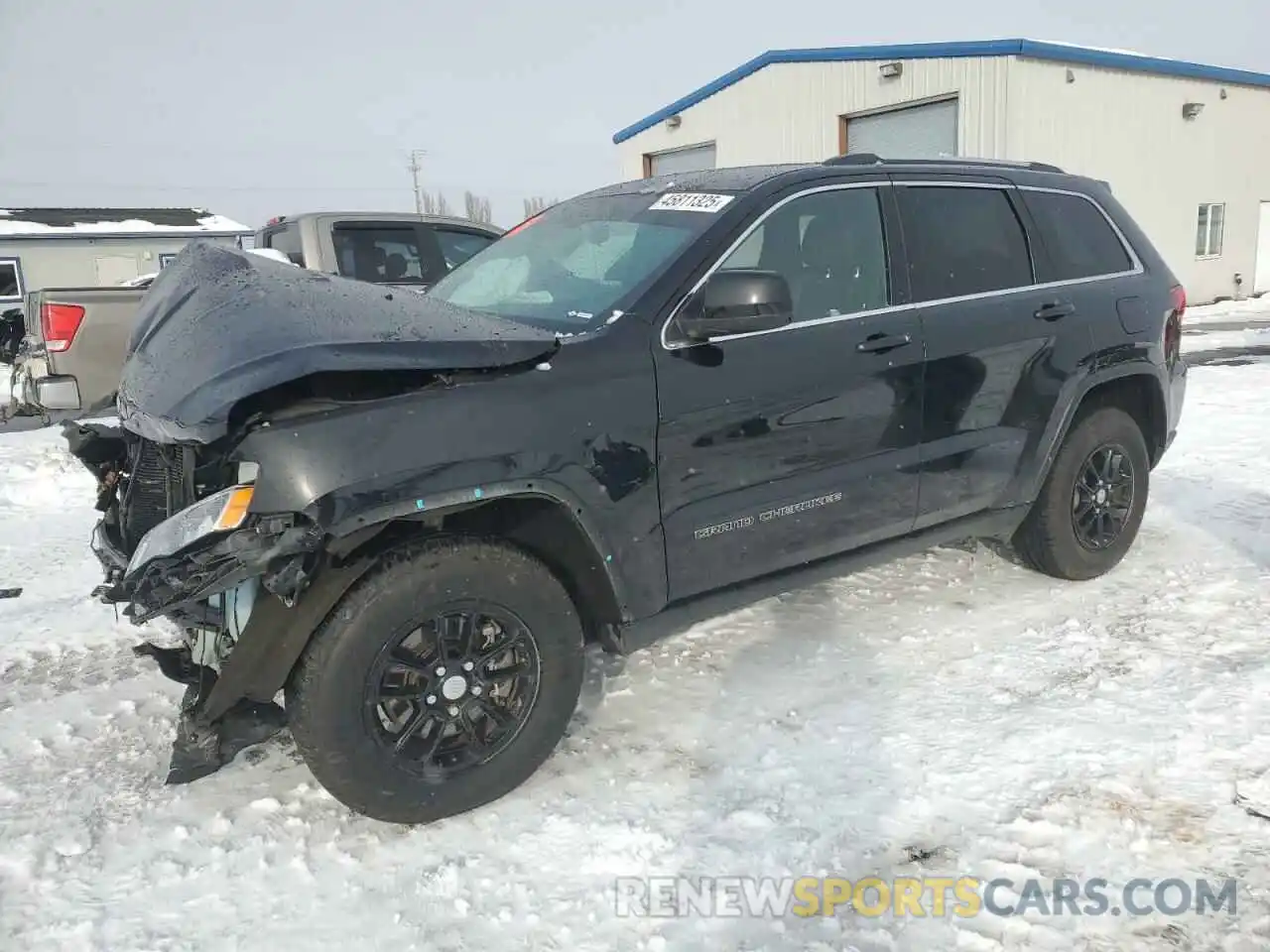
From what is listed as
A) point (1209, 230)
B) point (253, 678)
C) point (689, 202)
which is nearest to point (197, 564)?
point (253, 678)

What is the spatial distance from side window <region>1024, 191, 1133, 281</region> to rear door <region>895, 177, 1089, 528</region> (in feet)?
0.32

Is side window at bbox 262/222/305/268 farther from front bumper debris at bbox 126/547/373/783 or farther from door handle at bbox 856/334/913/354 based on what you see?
front bumper debris at bbox 126/547/373/783

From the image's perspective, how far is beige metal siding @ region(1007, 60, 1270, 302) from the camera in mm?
17500

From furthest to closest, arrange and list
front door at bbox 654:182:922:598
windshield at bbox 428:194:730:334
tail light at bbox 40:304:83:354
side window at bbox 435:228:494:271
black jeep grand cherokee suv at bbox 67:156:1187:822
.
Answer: side window at bbox 435:228:494:271 → tail light at bbox 40:304:83:354 → windshield at bbox 428:194:730:334 → front door at bbox 654:182:922:598 → black jeep grand cherokee suv at bbox 67:156:1187:822

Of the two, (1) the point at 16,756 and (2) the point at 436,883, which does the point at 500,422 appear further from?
(1) the point at 16,756

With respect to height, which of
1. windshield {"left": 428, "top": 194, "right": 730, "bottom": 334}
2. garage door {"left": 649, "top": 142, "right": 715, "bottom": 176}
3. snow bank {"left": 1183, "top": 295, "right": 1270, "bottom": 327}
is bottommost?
snow bank {"left": 1183, "top": 295, "right": 1270, "bottom": 327}

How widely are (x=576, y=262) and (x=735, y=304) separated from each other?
0.87m

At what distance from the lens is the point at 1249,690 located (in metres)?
3.52

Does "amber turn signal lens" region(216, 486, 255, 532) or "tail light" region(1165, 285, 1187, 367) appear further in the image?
"tail light" region(1165, 285, 1187, 367)

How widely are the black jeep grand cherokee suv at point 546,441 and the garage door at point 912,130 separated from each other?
15.1 metres

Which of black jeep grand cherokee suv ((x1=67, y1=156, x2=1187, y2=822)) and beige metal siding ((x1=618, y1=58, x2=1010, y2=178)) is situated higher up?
beige metal siding ((x1=618, y1=58, x2=1010, y2=178))

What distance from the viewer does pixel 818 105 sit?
66.5 ft

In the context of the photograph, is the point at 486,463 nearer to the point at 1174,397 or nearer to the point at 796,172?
the point at 796,172

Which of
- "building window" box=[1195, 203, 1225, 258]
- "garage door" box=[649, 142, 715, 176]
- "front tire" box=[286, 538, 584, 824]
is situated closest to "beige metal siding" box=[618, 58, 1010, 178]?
"garage door" box=[649, 142, 715, 176]
